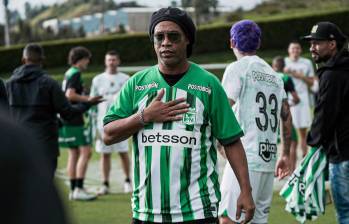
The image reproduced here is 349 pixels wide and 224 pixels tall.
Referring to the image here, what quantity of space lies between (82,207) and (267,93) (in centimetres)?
482

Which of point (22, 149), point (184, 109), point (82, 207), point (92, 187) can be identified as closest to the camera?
point (22, 149)

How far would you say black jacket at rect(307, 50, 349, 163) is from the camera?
623 cm

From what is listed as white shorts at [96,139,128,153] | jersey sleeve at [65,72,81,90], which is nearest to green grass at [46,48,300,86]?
white shorts at [96,139,128,153]

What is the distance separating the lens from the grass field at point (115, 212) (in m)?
9.10

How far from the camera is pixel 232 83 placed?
620 centimetres

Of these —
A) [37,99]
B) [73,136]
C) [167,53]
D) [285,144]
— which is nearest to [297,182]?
[285,144]

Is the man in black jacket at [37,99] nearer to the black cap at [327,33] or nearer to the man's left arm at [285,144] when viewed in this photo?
the man's left arm at [285,144]

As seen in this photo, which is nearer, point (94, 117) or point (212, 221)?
point (212, 221)

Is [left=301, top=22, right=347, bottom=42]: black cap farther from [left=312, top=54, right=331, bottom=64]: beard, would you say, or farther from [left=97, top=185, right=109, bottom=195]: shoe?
[left=97, top=185, right=109, bottom=195]: shoe

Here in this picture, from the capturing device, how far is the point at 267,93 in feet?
20.7

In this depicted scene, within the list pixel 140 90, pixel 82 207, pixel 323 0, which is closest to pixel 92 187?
pixel 82 207

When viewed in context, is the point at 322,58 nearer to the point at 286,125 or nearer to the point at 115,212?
the point at 286,125

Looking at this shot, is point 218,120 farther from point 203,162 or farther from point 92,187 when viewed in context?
point 92,187

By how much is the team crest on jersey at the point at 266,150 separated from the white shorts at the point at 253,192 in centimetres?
13
